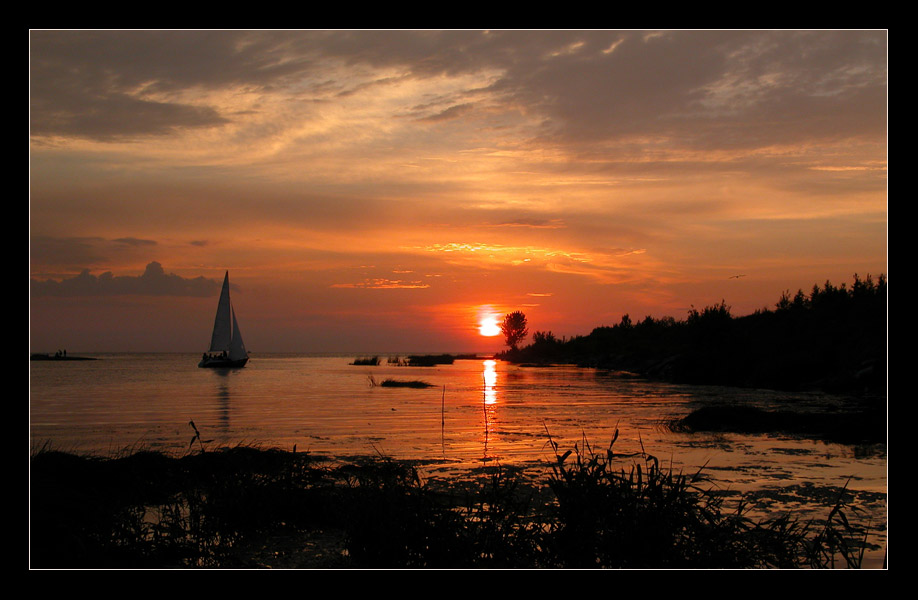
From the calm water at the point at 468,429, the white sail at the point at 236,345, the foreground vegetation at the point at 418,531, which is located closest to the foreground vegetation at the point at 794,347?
the calm water at the point at 468,429

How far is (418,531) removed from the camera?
6492 mm

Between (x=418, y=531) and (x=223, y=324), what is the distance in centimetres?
6716

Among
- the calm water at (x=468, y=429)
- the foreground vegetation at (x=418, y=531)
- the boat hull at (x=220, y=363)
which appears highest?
the foreground vegetation at (x=418, y=531)

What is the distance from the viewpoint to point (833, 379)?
112 feet

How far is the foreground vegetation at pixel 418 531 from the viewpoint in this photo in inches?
249

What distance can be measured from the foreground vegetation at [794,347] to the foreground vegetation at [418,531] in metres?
27.0

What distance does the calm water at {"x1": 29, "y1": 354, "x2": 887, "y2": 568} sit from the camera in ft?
41.6

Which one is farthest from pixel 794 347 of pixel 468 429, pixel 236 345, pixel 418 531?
pixel 236 345

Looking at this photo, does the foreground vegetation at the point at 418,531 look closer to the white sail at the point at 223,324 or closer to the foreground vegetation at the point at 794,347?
the foreground vegetation at the point at 794,347

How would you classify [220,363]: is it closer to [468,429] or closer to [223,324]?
[223,324]
